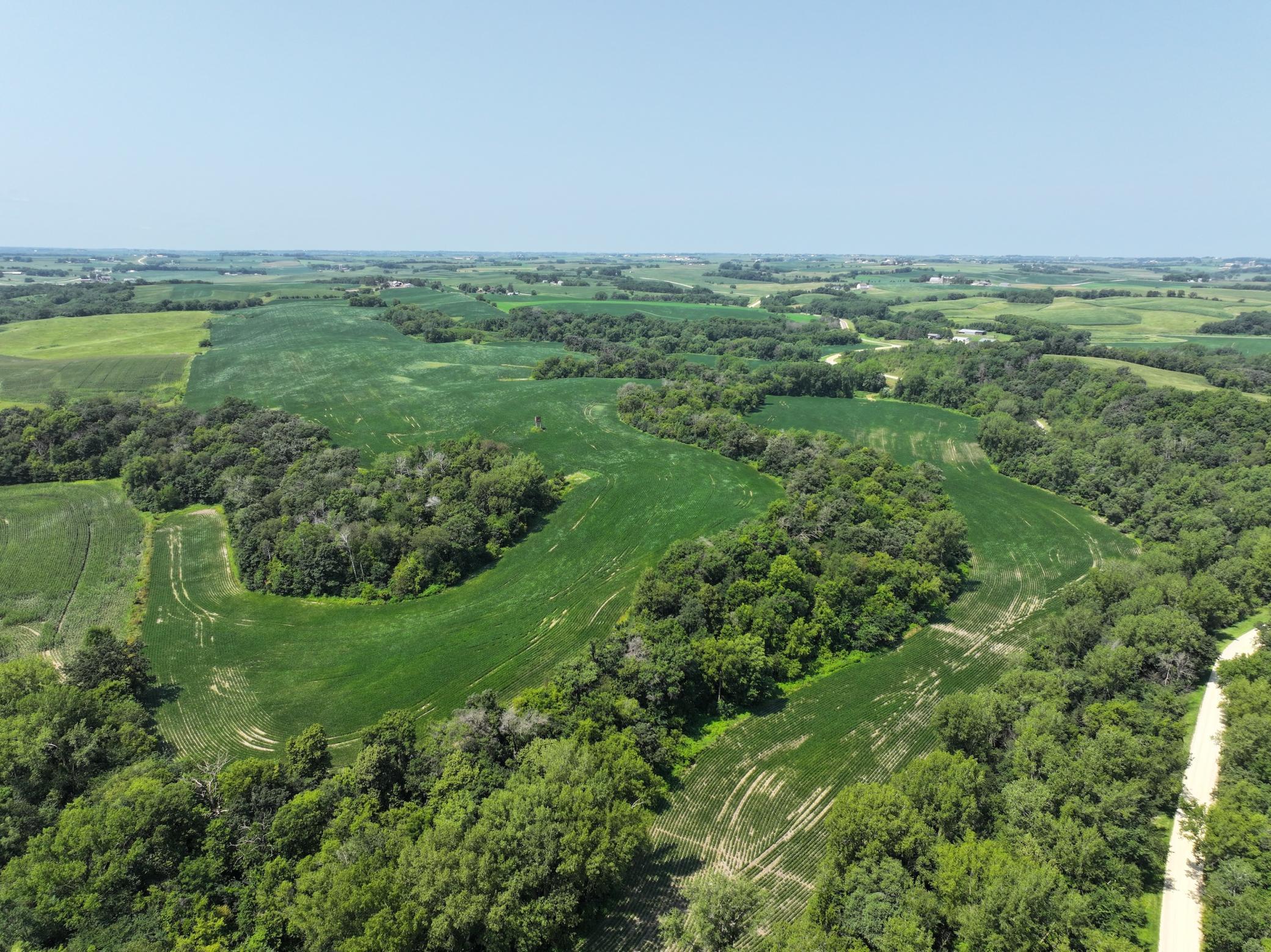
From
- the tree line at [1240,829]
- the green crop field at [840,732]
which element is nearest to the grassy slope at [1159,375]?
the green crop field at [840,732]

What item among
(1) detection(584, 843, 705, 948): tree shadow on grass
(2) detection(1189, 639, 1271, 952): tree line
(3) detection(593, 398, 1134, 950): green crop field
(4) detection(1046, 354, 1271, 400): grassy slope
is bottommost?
(1) detection(584, 843, 705, 948): tree shadow on grass

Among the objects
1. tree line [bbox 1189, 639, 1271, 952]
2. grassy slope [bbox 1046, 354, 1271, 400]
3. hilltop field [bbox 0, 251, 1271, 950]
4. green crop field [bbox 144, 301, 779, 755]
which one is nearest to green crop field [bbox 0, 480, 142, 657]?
hilltop field [bbox 0, 251, 1271, 950]

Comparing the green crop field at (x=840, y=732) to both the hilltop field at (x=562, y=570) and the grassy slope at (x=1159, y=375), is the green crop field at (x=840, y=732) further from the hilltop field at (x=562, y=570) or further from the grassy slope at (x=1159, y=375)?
the grassy slope at (x=1159, y=375)

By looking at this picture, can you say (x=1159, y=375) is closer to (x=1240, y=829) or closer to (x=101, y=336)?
(x=1240, y=829)

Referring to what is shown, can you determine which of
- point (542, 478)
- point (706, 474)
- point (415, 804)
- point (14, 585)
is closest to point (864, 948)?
point (415, 804)

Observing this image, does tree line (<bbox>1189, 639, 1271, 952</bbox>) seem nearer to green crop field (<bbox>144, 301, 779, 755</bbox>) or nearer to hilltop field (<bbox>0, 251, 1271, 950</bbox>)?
hilltop field (<bbox>0, 251, 1271, 950</bbox>)
